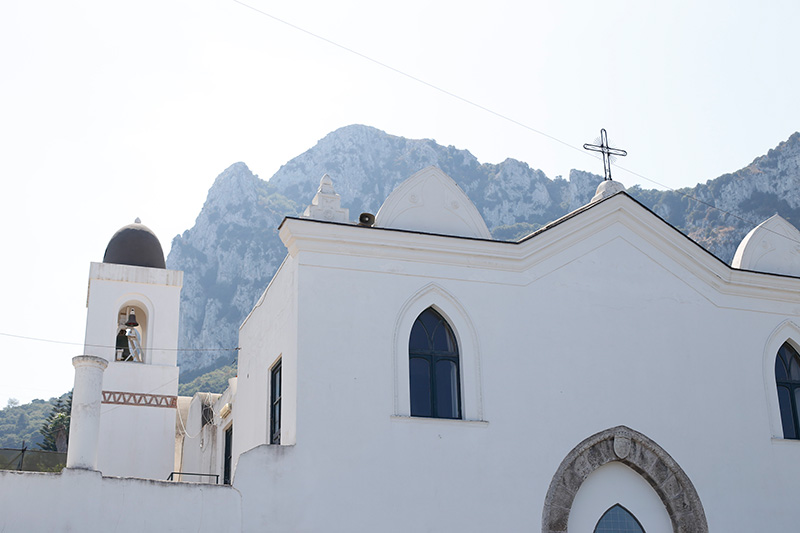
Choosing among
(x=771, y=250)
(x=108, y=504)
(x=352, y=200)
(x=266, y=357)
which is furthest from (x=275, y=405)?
(x=352, y=200)

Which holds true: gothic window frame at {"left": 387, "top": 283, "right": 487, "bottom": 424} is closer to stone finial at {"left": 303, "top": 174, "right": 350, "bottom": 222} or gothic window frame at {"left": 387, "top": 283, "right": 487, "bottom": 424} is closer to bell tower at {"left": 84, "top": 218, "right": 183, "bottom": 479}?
stone finial at {"left": 303, "top": 174, "right": 350, "bottom": 222}

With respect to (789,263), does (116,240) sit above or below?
above

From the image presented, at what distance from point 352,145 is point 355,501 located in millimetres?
102592

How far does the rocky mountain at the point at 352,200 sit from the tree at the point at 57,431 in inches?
1303

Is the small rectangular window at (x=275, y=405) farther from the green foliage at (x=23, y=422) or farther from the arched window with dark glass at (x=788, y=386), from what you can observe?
the green foliage at (x=23, y=422)

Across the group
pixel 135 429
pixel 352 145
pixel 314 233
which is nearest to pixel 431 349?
pixel 314 233

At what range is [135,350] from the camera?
829 inches

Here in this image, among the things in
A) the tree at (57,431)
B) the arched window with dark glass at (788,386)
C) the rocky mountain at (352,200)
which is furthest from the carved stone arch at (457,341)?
the rocky mountain at (352,200)

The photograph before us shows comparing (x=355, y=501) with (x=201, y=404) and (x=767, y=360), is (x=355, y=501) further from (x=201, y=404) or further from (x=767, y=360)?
(x=201, y=404)

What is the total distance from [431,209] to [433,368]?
8.46ft

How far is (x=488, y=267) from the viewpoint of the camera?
1377cm

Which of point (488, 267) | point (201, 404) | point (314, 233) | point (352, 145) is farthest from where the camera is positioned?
point (352, 145)

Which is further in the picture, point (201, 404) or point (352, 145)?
point (352, 145)

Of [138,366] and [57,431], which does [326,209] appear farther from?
[57,431]
